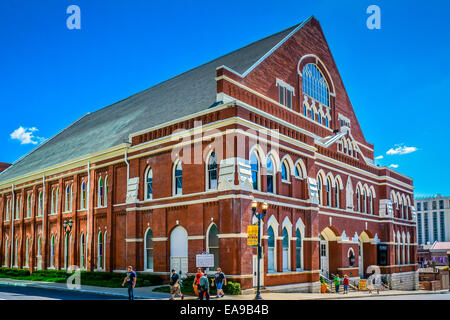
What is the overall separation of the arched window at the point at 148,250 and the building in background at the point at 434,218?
116983 mm

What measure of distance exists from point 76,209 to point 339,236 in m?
21.2

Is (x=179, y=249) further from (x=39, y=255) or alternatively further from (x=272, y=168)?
(x=39, y=255)

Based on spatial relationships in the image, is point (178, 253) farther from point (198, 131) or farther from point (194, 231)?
point (198, 131)

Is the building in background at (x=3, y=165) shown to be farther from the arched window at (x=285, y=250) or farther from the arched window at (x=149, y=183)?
the arched window at (x=285, y=250)

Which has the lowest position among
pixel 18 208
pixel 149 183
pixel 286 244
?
pixel 286 244

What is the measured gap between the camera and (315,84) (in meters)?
41.4

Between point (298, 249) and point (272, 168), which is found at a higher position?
point (272, 168)

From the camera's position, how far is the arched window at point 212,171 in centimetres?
2825

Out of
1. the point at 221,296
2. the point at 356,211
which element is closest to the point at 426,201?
the point at 356,211

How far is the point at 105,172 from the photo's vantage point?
36688 mm

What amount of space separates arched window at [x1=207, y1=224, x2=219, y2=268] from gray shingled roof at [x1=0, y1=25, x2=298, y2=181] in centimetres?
809

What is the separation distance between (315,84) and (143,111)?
48.3 ft

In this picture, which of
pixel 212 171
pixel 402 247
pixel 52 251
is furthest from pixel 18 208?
pixel 402 247

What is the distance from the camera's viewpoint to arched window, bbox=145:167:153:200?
32.5 meters
